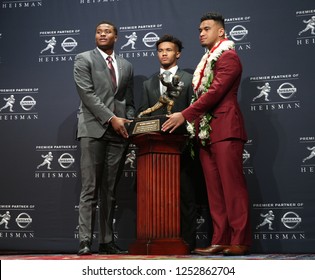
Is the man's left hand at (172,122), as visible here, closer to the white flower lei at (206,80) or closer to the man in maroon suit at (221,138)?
the man in maroon suit at (221,138)

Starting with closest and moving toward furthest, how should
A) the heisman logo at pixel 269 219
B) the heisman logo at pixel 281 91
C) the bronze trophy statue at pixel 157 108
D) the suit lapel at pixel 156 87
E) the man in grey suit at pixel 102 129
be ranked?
the bronze trophy statue at pixel 157 108 → the man in grey suit at pixel 102 129 → the suit lapel at pixel 156 87 → the heisman logo at pixel 269 219 → the heisman logo at pixel 281 91

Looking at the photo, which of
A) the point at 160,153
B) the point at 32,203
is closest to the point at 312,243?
the point at 160,153

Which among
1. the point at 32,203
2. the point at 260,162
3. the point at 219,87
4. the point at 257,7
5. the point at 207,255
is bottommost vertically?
the point at 207,255

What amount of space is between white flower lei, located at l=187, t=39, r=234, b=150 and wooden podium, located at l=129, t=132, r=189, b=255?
16cm

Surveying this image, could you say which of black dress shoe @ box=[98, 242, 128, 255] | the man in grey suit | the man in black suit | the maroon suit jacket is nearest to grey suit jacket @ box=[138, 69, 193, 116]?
the man in black suit

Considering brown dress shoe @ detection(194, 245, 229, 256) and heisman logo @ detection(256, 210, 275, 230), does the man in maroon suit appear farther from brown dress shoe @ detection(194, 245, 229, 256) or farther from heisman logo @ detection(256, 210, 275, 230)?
heisman logo @ detection(256, 210, 275, 230)

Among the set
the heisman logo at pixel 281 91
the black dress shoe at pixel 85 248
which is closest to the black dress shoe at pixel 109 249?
the black dress shoe at pixel 85 248

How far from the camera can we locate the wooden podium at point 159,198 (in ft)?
13.9

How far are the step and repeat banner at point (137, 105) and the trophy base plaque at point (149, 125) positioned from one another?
2.49 feet

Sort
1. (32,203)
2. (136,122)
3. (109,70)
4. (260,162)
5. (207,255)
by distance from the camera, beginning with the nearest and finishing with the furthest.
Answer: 1. (207,255)
2. (136,122)
3. (109,70)
4. (260,162)
5. (32,203)

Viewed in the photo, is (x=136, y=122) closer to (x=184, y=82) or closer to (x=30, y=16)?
(x=184, y=82)

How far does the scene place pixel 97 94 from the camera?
15.4 feet

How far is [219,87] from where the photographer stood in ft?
14.0

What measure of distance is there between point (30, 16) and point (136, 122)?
2169mm
